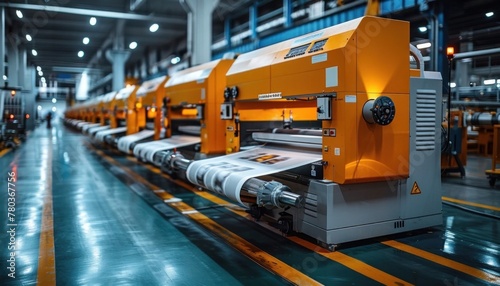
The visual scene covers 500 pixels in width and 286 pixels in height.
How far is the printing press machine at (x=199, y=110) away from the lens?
8.21 meters

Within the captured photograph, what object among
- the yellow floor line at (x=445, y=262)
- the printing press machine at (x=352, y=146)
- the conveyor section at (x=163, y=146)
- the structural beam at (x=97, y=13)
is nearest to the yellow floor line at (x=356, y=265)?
the printing press machine at (x=352, y=146)

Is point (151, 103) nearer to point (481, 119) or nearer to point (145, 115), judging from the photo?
point (145, 115)

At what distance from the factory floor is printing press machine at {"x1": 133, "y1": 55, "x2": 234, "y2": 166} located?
1.13 m

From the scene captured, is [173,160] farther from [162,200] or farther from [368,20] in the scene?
[368,20]

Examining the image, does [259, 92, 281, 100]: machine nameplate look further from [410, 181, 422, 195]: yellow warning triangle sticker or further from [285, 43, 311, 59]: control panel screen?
[410, 181, 422, 195]: yellow warning triangle sticker

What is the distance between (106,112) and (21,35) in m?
9.73

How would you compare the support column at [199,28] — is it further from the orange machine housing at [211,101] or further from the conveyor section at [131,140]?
the orange machine housing at [211,101]

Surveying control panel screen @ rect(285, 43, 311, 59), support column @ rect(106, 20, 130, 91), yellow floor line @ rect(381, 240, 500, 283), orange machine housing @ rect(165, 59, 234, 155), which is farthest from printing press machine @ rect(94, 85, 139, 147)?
yellow floor line @ rect(381, 240, 500, 283)

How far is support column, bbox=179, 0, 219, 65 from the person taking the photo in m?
12.8

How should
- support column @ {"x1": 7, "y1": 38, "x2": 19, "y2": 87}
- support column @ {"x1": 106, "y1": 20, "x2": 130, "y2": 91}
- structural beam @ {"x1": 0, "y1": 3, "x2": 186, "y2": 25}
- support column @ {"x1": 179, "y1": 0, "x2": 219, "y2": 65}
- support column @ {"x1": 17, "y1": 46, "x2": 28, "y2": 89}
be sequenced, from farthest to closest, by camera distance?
1. support column @ {"x1": 17, "y1": 46, "x2": 28, "y2": 89}
2. support column @ {"x1": 106, "y1": 20, "x2": 130, "y2": 91}
3. support column @ {"x1": 7, "y1": 38, "x2": 19, "y2": 87}
4. structural beam @ {"x1": 0, "y1": 3, "x2": 186, "y2": 25}
5. support column @ {"x1": 179, "y1": 0, "x2": 219, "y2": 65}

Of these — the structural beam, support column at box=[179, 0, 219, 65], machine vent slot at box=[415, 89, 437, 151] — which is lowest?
machine vent slot at box=[415, 89, 437, 151]

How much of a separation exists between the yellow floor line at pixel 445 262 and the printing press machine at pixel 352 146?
0.81 feet

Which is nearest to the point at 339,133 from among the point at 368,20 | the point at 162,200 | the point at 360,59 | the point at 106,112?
the point at 360,59

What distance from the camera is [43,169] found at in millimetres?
11117
